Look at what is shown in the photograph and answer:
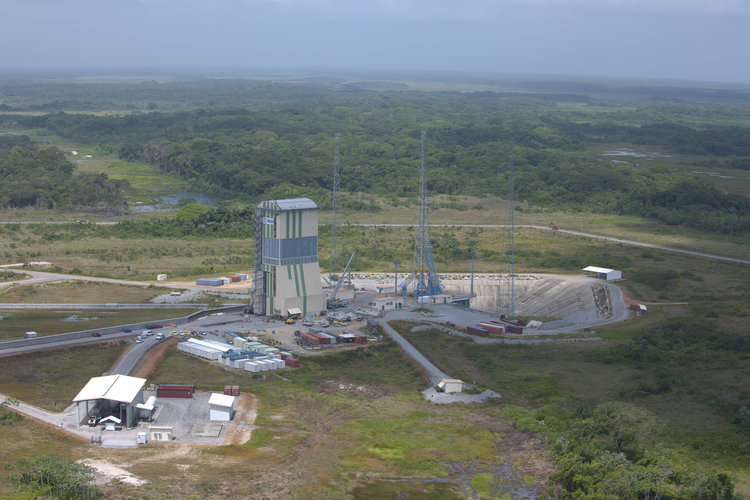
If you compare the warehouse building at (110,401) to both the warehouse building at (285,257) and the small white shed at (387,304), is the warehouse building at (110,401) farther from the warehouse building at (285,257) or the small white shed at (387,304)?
the small white shed at (387,304)

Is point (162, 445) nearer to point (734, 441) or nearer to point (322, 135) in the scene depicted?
point (734, 441)

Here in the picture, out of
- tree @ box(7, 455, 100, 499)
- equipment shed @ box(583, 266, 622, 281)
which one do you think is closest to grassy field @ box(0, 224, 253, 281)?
equipment shed @ box(583, 266, 622, 281)

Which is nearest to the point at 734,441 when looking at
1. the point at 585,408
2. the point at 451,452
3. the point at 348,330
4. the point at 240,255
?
the point at 585,408

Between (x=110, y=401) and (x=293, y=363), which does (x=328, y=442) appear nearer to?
(x=110, y=401)

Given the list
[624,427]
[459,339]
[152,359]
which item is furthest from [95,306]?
[624,427]

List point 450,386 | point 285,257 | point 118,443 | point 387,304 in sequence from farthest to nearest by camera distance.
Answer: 1. point 387,304
2. point 285,257
3. point 450,386
4. point 118,443

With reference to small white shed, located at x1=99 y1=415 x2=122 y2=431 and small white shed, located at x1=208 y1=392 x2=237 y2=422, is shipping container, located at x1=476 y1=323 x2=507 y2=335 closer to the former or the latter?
small white shed, located at x1=208 y1=392 x2=237 y2=422
